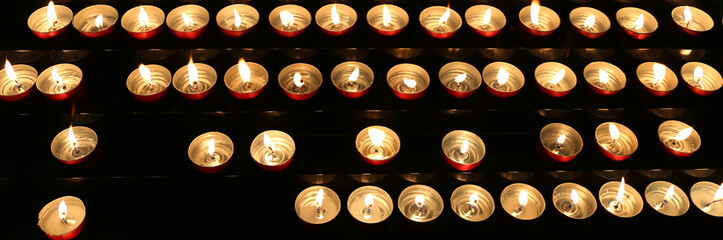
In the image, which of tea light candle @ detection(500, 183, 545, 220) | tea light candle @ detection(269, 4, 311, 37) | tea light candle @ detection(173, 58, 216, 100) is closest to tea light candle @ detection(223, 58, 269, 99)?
tea light candle @ detection(173, 58, 216, 100)

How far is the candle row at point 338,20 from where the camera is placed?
168 cm

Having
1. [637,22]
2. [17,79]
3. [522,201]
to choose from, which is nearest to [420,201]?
[522,201]

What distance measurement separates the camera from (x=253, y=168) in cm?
154

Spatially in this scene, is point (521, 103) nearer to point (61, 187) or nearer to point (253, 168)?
point (253, 168)

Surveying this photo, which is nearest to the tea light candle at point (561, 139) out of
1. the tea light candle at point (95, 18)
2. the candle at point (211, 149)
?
the candle at point (211, 149)

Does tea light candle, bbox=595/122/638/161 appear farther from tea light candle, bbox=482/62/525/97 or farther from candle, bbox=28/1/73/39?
candle, bbox=28/1/73/39

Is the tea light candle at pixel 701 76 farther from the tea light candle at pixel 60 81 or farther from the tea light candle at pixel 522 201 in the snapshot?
the tea light candle at pixel 60 81

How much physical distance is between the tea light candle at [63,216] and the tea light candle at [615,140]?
1411mm

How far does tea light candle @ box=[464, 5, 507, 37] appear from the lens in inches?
A: 69.4

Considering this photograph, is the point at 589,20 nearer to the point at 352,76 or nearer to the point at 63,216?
the point at 352,76

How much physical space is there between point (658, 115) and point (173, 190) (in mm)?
1408

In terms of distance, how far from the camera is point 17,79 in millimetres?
1641

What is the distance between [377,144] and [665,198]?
0.80 metres

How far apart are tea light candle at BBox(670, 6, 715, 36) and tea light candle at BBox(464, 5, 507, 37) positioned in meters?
0.55
